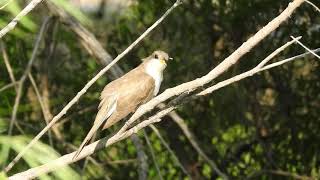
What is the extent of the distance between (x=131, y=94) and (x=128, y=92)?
1.0 inches

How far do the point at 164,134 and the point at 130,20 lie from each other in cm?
86

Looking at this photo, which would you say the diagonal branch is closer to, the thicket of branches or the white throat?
the white throat

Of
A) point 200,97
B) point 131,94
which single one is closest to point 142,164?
point 131,94

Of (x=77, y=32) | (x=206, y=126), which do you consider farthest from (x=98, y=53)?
(x=206, y=126)

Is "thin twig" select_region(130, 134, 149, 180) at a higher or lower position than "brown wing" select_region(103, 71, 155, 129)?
lower

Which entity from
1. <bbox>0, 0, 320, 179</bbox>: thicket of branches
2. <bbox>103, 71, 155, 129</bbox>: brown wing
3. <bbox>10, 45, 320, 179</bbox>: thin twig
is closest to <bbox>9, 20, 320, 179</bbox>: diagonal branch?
<bbox>10, 45, 320, 179</bbox>: thin twig

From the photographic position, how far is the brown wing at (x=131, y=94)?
3.44 m

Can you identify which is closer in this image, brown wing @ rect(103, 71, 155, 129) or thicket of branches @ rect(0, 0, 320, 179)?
brown wing @ rect(103, 71, 155, 129)

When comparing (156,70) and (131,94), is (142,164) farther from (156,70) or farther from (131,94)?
(156,70)

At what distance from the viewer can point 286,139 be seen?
527 cm

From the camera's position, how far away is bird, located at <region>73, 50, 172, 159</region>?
→ 3438 millimetres

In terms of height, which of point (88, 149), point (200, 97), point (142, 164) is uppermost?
point (88, 149)

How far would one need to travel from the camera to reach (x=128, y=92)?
11.7ft

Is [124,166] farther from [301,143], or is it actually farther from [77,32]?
[77,32]
